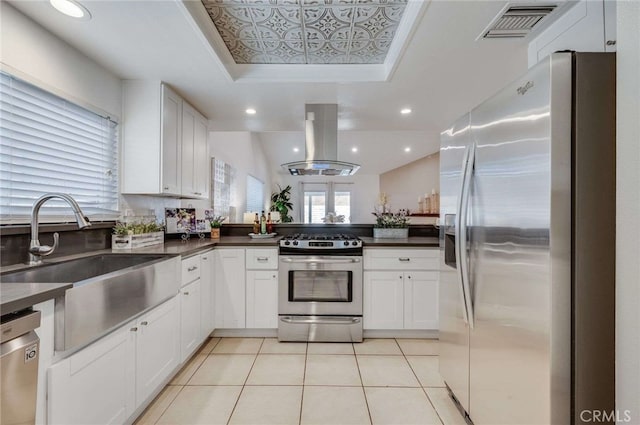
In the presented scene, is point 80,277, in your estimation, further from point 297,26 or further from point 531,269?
point 531,269

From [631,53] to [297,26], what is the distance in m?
1.72

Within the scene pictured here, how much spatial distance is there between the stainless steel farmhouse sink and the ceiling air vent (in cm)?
241

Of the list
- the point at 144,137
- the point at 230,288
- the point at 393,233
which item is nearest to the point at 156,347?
the point at 230,288

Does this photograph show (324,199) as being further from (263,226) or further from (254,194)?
(263,226)

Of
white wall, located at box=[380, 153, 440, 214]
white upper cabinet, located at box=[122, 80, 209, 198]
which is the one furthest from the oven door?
white wall, located at box=[380, 153, 440, 214]

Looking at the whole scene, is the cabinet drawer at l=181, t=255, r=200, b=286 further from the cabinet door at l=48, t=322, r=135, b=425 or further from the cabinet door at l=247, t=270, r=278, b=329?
the cabinet door at l=48, t=322, r=135, b=425

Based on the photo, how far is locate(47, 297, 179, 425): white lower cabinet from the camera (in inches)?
45.1

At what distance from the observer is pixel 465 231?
1.45 m

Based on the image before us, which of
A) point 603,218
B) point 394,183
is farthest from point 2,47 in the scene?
point 394,183

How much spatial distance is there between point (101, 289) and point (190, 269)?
3.29 ft

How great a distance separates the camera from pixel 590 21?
1.52 meters

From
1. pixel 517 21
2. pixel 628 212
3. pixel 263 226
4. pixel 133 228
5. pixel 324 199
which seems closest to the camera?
pixel 628 212

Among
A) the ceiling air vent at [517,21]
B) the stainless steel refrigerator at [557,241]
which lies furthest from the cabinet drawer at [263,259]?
the ceiling air vent at [517,21]

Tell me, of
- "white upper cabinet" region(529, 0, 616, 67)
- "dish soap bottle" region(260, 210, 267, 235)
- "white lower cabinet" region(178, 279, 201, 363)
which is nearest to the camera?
"white upper cabinet" region(529, 0, 616, 67)
